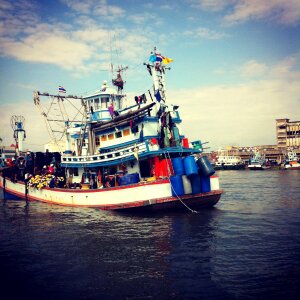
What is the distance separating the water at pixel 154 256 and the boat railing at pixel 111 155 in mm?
4670

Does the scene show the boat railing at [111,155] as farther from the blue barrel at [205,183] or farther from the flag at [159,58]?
the flag at [159,58]

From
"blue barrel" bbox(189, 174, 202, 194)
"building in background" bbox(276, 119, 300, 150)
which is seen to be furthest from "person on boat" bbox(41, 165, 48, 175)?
"building in background" bbox(276, 119, 300, 150)

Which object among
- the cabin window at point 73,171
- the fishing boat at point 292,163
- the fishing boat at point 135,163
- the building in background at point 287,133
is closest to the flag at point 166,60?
the fishing boat at point 135,163

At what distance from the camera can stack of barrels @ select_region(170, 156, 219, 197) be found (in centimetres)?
1955

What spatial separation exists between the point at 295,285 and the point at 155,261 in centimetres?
498

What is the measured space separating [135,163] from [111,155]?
207cm

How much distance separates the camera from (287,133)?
109188 mm

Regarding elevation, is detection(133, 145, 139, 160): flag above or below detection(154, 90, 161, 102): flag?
below

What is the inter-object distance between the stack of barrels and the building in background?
96.8m

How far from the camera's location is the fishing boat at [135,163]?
65.2ft

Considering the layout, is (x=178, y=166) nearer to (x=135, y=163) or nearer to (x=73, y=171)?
(x=135, y=163)

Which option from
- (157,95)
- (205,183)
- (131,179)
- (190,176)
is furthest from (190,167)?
(157,95)

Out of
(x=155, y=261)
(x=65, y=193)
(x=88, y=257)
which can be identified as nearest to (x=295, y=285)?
(x=155, y=261)

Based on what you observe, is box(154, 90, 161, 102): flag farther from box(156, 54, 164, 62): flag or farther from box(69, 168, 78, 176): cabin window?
box(69, 168, 78, 176): cabin window
